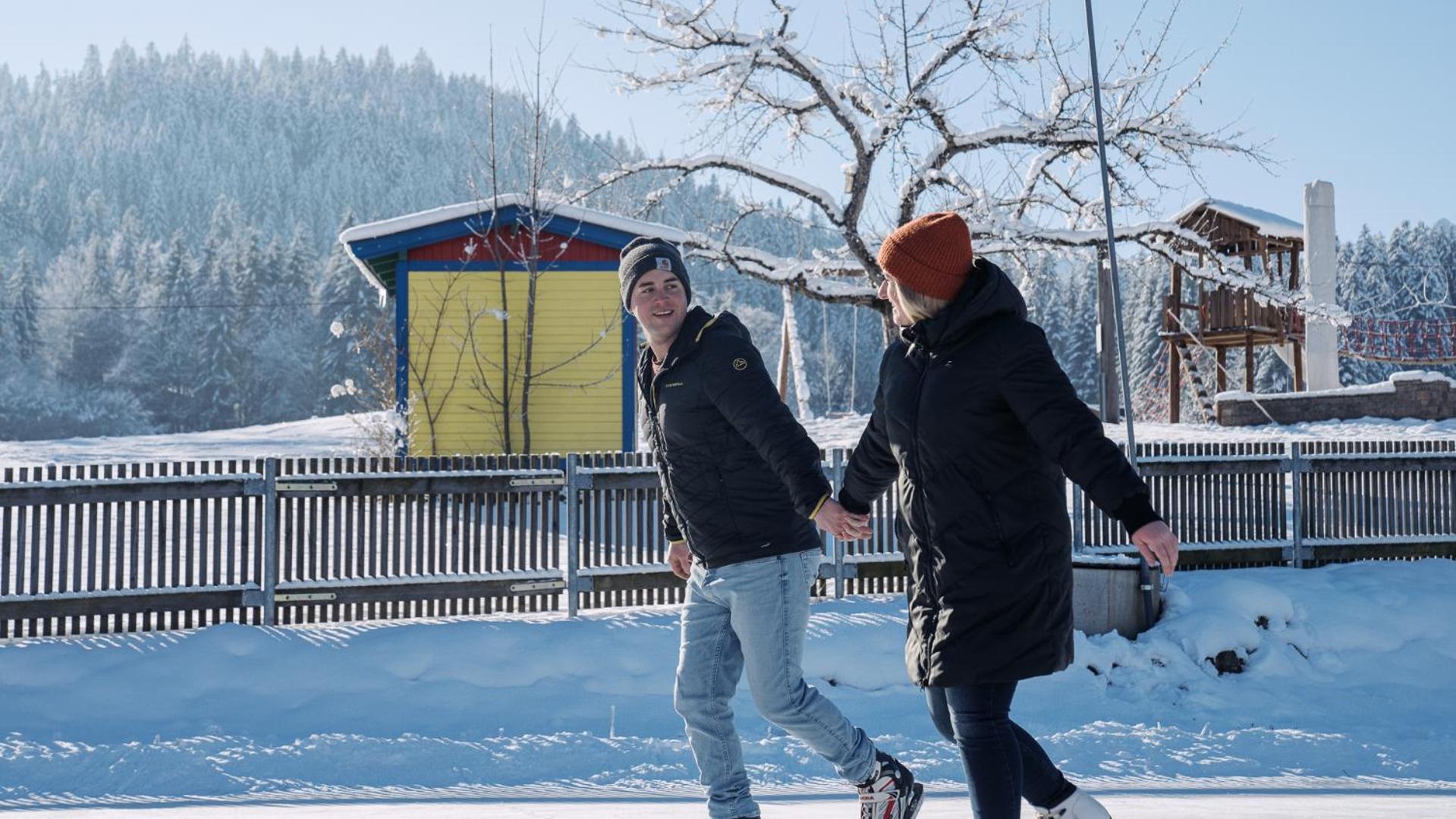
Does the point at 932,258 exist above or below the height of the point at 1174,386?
below

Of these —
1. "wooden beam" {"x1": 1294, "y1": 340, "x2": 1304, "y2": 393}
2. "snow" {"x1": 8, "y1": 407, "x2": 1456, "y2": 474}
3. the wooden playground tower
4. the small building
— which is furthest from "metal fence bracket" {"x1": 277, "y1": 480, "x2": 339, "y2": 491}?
"wooden beam" {"x1": 1294, "y1": 340, "x2": 1304, "y2": 393}

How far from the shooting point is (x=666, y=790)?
5770 millimetres

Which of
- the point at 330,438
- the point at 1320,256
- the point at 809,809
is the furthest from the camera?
the point at 330,438

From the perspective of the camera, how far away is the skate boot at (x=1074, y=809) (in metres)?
3.34

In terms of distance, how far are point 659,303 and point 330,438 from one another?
3726 centimetres

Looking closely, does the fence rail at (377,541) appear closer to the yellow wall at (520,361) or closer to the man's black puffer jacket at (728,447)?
the man's black puffer jacket at (728,447)

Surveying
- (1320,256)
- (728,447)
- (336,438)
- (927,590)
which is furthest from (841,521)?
(336,438)

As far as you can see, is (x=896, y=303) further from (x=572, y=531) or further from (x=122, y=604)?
(x=122, y=604)

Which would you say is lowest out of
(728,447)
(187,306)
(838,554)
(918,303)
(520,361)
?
(838,554)

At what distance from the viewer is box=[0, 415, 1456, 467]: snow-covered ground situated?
2220 centimetres

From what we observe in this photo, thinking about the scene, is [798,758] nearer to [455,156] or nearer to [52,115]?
[455,156]

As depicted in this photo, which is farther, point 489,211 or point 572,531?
point 489,211

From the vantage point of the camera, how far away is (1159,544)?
9.30 feet

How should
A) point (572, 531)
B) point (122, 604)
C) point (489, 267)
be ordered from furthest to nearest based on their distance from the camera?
point (489, 267) → point (572, 531) → point (122, 604)
